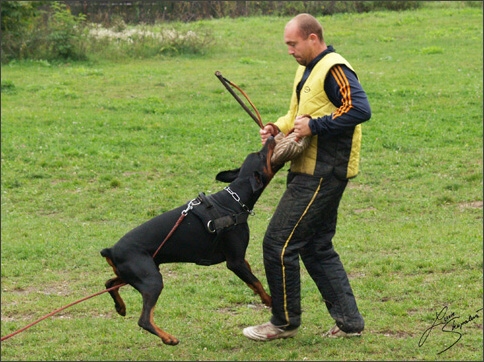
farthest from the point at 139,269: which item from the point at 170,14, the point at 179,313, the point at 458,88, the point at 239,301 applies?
the point at 170,14

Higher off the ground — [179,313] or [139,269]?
[139,269]

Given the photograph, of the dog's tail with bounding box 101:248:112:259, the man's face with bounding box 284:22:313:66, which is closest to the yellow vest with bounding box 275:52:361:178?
the man's face with bounding box 284:22:313:66

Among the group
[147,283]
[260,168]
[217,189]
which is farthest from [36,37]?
[147,283]

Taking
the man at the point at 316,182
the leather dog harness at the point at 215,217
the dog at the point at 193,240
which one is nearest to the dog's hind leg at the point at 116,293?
the dog at the point at 193,240

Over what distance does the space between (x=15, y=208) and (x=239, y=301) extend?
4.40m

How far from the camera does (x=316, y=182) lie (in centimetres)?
518

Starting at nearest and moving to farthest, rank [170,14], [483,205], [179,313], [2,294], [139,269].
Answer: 1. [139,269]
2. [179,313]
3. [2,294]
4. [483,205]
5. [170,14]

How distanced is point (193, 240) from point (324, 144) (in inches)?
42.2

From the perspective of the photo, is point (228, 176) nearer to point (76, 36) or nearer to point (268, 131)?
point (268, 131)

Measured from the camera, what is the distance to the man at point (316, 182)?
16.4 ft

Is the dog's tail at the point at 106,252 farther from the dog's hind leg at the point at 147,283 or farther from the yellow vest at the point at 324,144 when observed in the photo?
the yellow vest at the point at 324,144

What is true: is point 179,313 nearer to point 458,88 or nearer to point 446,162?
point 446,162

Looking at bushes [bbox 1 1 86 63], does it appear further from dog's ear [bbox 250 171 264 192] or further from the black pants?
the black pants

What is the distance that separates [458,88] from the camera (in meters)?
14.6
